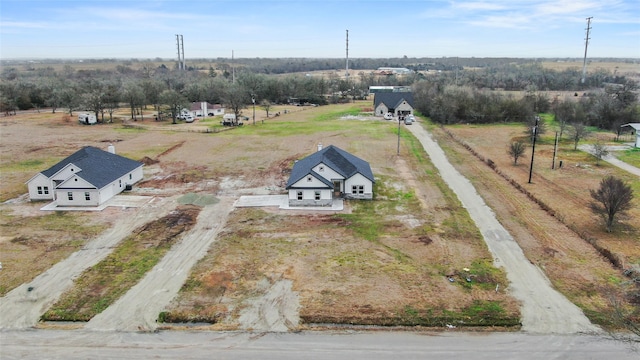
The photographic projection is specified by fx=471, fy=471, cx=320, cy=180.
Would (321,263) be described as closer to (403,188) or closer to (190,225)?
(190,225)

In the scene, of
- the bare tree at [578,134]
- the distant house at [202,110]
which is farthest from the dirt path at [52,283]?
the distant house at [202,110]

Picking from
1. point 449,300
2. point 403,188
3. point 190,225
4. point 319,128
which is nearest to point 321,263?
point 449,300

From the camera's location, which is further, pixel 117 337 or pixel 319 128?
pixel 319 128

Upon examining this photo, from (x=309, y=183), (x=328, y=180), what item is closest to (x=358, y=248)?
(x=309, y=183)

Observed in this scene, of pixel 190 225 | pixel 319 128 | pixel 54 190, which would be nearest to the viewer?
pixel 190 225

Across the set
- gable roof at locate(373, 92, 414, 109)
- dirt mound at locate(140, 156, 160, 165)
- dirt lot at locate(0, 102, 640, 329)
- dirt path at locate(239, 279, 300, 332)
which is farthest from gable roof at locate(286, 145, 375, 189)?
gable roof at locate(373, 92, 414, 109)

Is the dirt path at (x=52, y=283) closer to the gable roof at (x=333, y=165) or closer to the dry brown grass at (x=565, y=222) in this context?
the gable roof at (x=333, y=165)

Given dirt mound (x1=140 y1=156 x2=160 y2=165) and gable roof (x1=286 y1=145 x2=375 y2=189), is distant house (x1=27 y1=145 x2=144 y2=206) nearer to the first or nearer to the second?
dirt mound (x1=140 y1=156 x2=160 y2=165)
